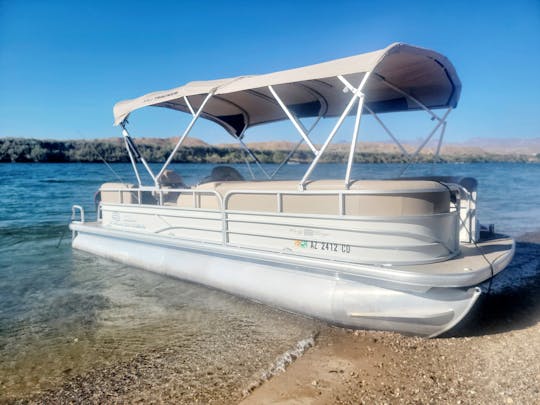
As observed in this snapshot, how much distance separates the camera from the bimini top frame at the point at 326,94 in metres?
4.65

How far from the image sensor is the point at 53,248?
1010cm

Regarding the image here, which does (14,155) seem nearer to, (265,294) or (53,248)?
(53,248)

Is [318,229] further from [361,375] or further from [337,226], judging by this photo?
[361,375]

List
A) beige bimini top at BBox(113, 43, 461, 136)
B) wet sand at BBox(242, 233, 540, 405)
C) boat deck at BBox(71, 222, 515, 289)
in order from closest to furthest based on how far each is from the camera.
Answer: wet sand at BBox(242, 233, 540, 405), boat deck at BBox(71, 222, 515, 289), beige bimini top at BBox(113, 43, 461, 136)

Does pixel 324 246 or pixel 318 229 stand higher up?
pixel 318 229

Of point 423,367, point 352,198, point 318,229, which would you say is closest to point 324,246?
point 318,229

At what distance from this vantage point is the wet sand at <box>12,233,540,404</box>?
10.9ft

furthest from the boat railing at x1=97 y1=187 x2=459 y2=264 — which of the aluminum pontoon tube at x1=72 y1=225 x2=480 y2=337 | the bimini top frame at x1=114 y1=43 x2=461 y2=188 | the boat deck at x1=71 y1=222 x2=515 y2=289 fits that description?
the bimini top frame at x1=114 y1=43 x2=461 y2=188

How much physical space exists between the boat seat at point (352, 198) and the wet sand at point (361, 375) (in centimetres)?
141

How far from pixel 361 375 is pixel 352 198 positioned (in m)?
1.82

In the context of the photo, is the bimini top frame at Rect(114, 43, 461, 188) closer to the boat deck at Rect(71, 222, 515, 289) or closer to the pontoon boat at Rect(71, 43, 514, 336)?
the pontoon boat at Rect(71, 43, 514, 336)

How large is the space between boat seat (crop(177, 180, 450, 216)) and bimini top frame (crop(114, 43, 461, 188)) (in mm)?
208

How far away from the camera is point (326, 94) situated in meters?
6.71

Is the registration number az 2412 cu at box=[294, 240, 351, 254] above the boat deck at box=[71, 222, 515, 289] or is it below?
above
